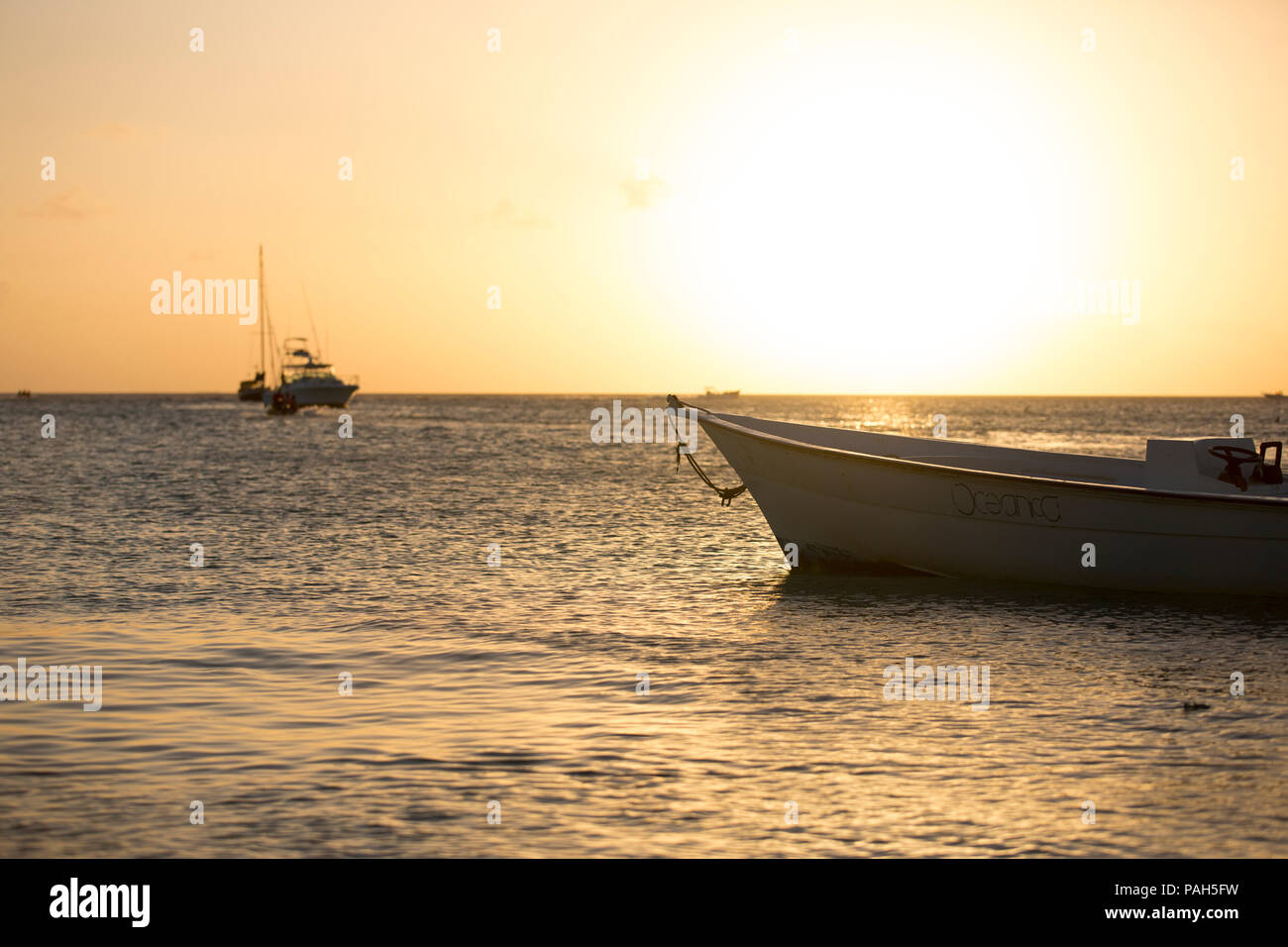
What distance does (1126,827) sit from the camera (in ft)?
22.6

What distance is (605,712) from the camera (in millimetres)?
9547

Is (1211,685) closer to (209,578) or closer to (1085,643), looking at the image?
(1085,643)

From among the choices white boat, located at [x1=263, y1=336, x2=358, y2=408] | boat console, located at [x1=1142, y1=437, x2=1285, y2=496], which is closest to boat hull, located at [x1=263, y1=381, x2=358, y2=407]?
white boat, located at [x1=263, y1=336, x2=358, y2=408]

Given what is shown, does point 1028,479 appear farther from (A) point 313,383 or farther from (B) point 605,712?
(A) point 313,383

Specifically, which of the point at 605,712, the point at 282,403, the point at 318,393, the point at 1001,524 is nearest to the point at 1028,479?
the point at 1001,524

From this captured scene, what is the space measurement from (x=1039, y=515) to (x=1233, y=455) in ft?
9.64

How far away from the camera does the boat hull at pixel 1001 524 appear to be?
14.9 meters

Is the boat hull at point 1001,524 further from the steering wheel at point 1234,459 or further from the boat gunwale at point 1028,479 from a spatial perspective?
the steering wheel at point 1234,459

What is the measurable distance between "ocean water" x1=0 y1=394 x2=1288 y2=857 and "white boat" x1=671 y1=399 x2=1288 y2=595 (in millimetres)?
421

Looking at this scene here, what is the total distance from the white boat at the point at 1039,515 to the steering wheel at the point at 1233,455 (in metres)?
0.02

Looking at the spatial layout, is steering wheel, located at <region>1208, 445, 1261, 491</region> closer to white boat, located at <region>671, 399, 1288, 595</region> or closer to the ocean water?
white boat, located at <region>671, 399, 1288, 595</region>

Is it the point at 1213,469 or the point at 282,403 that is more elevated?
the point at 282,403

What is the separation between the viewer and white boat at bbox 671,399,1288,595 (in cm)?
1489
